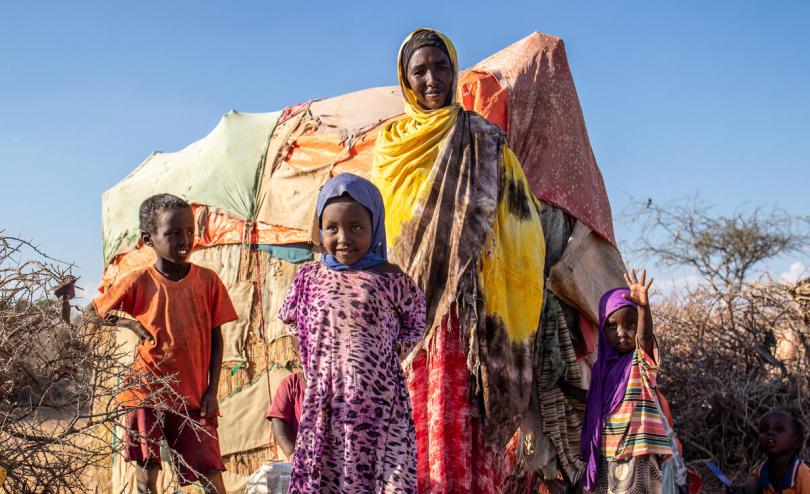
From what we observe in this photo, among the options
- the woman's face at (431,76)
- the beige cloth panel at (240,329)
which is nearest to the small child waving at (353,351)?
the woman's face at (431,76)

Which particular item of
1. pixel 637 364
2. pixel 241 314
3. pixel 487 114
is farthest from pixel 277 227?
pixel 637 364

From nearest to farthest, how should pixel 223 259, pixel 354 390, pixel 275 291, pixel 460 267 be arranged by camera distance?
1. pixel 354 390
2. pixel 460 267
3. pixel 275 291
4. pixel 223 259

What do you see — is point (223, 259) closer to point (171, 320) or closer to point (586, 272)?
point (171, 320)

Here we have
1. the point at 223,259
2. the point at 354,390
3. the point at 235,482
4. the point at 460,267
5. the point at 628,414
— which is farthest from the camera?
the point at 223,259

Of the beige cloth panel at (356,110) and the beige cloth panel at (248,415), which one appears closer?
the beige cloth panel at (248,415)

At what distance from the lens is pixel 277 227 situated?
5496mm

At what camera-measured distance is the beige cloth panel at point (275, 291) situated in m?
5.42

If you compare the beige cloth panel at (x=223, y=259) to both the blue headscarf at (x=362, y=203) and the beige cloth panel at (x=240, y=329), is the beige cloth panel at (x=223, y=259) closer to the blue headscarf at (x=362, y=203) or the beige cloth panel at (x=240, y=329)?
the beige cloth panel at (x=240, y=329)

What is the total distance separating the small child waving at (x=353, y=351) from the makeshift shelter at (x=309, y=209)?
1.12 m

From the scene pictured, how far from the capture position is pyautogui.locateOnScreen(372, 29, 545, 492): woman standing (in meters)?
3.52

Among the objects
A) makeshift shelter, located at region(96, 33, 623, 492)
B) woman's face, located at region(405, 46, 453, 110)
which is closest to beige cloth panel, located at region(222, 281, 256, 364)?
makeshift shelter, located at region(96, 33, 623, 492)

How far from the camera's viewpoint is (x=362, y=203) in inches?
121

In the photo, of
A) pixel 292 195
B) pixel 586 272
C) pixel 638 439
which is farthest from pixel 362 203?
pixel 292 195

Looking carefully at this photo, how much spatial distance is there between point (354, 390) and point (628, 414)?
132cm
